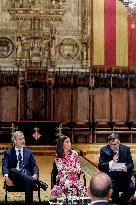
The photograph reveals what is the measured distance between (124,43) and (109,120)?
10.0 ft

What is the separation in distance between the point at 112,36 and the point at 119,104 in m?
2.66

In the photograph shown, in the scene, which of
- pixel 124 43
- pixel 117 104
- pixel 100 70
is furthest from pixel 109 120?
pixel 124 43

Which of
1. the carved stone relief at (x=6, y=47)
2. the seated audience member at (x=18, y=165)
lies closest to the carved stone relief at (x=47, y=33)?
the carved stone relief at (x=6, y=47)

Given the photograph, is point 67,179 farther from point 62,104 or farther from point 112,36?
point 112,36

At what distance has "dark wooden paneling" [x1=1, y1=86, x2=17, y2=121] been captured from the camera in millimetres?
16453

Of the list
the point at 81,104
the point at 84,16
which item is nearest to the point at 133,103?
the point at 81,104

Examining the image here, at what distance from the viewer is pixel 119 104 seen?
16953 mm

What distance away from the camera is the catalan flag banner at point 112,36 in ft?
56.9

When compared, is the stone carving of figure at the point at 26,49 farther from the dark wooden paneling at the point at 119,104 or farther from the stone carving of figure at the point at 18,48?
the dark wooden paneling at the point at 119,104

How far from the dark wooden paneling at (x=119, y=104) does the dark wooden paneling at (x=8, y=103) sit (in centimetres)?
366

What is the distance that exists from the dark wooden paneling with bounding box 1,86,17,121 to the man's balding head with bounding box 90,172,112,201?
13.6 m

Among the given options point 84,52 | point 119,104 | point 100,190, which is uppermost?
point 84,52

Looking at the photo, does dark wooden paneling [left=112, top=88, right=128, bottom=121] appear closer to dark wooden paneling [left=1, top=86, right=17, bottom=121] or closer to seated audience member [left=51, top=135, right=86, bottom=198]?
dark wooden paneling [left=1, top=86, right=17, bottom=121]

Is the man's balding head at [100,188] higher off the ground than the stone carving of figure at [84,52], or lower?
lower
